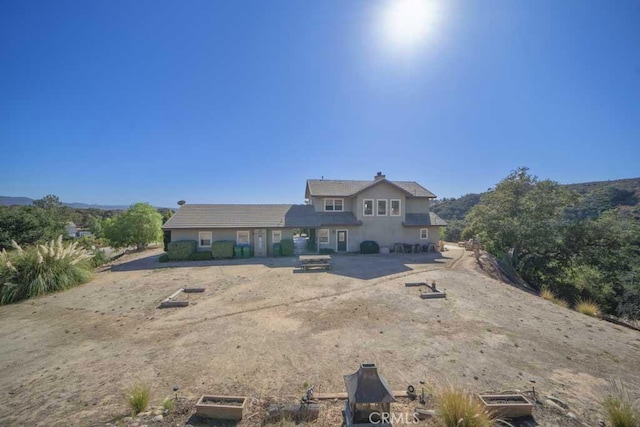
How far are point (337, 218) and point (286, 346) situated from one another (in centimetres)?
1623

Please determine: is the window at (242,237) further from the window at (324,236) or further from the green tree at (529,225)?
the green tree at (529,225)

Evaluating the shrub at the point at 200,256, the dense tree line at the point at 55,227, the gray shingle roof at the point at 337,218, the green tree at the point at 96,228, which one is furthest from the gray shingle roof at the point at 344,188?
the green tree at the point at 96,228

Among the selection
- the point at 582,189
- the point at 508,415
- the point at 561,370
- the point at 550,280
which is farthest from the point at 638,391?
the point at 582,189

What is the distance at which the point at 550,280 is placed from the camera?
56.8 ft

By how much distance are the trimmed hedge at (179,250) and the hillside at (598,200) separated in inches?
1130

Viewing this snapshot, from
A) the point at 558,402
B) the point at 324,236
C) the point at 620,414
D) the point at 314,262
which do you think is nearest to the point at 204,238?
the point at 324,236

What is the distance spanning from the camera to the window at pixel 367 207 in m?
21.9

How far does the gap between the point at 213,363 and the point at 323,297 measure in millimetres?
5242

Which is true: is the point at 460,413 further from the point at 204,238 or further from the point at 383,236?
the point at 204,238

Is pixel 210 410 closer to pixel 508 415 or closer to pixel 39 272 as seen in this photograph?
pixel 508 415

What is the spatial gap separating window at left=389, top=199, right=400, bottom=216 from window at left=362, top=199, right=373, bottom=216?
6.12ft

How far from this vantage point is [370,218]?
21984 millimetres

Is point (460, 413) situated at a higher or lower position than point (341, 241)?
lower

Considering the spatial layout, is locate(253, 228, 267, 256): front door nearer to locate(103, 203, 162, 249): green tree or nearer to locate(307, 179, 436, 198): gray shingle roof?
locate(307, 179, 436, 198): gray shingle roof
